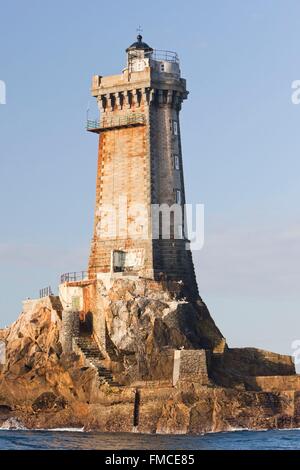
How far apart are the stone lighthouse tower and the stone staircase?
248 inches

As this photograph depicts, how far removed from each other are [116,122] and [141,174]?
5.27 metres

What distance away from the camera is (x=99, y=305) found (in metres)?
99.1

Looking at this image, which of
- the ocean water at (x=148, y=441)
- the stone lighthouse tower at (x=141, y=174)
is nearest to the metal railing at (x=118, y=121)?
the stone lighthouse tower at (x=141, y=174)

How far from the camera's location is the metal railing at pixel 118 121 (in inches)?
4070

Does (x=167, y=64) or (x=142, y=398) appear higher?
(x=167, y=64)

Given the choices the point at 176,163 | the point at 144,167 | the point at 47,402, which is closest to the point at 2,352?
the point at 47,402

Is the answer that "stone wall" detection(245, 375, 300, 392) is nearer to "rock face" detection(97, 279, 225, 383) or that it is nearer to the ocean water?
"rock face" detection(97, 279, 225, 383)

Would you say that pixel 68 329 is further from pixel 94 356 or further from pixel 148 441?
pixel 148 441

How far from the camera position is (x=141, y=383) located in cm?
9319
